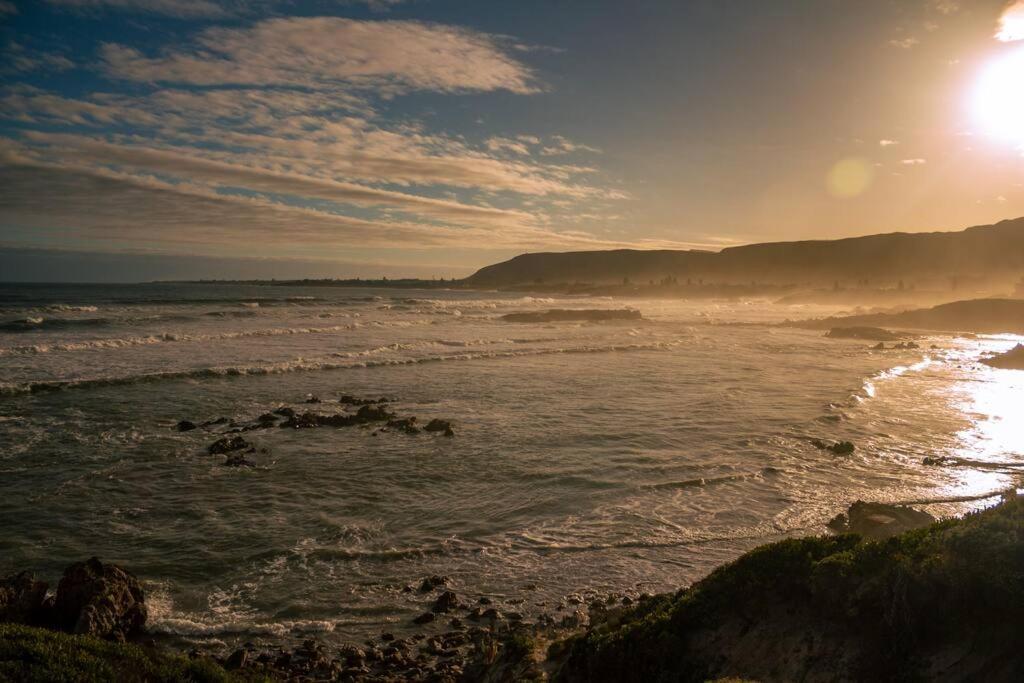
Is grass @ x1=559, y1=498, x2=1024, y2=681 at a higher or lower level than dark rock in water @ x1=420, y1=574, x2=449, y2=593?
higher

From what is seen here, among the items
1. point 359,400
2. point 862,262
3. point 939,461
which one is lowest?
point 359,400

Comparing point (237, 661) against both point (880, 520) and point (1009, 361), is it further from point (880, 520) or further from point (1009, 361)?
point (1009, 361)

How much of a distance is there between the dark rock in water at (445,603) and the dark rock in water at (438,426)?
9143 mm

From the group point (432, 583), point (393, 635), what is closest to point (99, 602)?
point (393, 635)

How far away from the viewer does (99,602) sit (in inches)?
274

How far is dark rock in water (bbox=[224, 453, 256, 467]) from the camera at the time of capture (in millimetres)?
13904

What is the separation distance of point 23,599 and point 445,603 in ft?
15.8

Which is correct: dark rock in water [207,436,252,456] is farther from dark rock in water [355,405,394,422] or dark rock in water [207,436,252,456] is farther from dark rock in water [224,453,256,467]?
dark rock in water [355,405,394,422]

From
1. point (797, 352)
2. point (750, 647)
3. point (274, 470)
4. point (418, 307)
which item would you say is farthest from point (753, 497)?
point (418, 307)

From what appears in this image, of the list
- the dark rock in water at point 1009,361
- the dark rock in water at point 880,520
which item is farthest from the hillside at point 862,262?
the dark rock in water at point 880,520

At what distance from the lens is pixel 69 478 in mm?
12586

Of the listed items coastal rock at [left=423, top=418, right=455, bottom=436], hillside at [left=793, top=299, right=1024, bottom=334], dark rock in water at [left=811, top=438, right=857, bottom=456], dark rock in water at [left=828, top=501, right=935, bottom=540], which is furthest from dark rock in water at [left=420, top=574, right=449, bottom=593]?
hillside at [left=793, top=299, right=1024, bottom=334]

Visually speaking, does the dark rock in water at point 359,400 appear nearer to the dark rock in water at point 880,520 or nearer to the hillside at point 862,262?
the dark rock in water at point 880,520

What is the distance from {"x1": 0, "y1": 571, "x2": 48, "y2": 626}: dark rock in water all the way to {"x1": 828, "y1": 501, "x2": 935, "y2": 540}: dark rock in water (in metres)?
10.5
